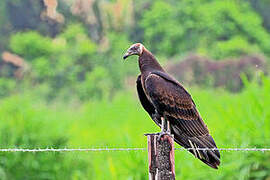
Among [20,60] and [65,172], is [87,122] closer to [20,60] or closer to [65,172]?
[65,172]

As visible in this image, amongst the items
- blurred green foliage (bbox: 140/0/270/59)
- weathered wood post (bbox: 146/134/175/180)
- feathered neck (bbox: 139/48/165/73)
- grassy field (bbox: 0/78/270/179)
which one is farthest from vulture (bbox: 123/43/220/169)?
blurred green foliage (bbox: 140/0/270/59)

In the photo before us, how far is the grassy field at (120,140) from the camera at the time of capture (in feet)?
17.5

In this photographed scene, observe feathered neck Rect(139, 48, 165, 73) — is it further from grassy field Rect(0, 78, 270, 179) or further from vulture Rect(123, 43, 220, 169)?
grassy field Rect(0, 78, 270, 179)

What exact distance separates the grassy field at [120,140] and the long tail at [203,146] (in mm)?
2186

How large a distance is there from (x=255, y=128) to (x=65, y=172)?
2.24 metres

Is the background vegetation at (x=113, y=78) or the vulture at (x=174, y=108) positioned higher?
the background vegetation at (x=113, y=78)

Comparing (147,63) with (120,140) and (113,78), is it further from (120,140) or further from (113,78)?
(113,78)

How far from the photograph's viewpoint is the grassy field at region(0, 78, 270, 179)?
5.33 meters

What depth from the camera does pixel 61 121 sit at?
285 inches

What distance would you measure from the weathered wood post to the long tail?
19.4 inches

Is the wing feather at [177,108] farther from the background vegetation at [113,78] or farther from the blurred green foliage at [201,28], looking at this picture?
the blurred green foliage at [201,28]

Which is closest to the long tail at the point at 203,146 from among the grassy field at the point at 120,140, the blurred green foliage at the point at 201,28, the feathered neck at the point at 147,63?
the feathered neck at the point at 147,63

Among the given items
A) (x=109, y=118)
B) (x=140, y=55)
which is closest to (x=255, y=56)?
(x=109, y=118)

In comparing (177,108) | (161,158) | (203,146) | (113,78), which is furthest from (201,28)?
(161,158)
